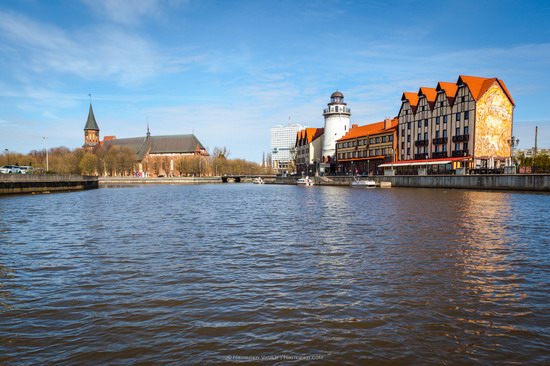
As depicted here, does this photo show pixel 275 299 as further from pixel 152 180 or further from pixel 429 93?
pixel 152 180

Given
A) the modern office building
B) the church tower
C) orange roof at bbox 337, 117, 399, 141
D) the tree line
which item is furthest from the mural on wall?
the church tower

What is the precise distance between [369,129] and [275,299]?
10040 cm

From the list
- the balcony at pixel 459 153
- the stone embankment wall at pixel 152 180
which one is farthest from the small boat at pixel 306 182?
the stone embankment wall at pixel 152 180

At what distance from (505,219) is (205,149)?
181088mm

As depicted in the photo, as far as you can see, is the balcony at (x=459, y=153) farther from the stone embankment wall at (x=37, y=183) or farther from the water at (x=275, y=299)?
the stone embankment wall at (x=37, y=183)

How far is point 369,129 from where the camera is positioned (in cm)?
10519

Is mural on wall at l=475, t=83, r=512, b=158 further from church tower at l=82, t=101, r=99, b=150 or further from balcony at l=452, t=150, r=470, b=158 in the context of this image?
church tower at l=82, t=101, r=99, b=150

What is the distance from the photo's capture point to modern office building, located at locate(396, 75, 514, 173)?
228 feet

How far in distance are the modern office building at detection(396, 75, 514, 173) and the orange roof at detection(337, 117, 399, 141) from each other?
12210 mm

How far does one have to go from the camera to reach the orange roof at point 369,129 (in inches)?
3770

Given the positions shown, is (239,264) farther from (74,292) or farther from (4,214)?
(4,214)

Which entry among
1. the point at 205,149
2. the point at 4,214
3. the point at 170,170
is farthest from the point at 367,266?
the point at 205,149

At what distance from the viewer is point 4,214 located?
3017cm

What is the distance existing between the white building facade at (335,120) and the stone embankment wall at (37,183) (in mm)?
69310
